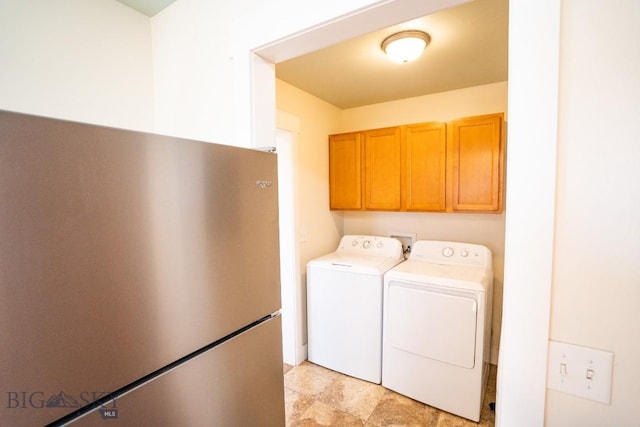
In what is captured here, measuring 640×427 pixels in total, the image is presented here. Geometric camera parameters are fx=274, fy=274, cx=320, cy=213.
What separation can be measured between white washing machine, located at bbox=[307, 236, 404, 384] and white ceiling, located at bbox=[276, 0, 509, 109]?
1484 millimetres

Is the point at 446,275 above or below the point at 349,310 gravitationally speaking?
above

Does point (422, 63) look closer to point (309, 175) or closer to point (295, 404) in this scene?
point (309, 175)

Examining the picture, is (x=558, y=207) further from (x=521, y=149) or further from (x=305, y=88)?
(x=305, y=88)

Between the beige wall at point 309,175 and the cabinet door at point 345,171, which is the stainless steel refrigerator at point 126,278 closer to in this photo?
the beige wall at point 309,175

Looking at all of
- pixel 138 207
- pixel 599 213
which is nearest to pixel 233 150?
pixel 138 207

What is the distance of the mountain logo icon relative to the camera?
1.66ft

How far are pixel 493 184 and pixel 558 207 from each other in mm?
1725

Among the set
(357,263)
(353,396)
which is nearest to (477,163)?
(357,263)

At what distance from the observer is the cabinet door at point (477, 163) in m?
2.17

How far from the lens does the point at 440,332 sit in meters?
1.97

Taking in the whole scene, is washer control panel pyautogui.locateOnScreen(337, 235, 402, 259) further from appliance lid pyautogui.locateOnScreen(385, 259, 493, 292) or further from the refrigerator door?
the refrigerator door

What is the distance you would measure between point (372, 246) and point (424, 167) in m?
0.92

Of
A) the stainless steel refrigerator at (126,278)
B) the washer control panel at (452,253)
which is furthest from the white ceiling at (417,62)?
the washer control panel at (452,253)

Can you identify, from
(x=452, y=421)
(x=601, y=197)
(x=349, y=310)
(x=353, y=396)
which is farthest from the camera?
(x=349, y=310)
